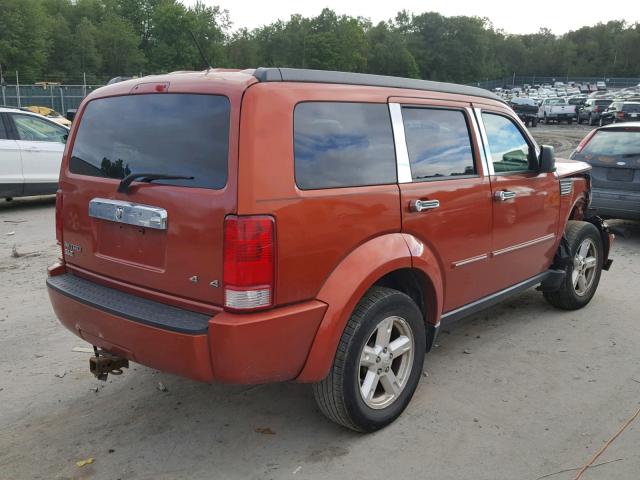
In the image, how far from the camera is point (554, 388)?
391 centimetres

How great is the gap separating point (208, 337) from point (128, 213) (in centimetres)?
80

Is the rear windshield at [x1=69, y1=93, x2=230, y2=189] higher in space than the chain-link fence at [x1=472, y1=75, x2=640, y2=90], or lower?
lower

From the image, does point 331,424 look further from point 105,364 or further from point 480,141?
point 480,141

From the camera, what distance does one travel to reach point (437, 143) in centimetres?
372

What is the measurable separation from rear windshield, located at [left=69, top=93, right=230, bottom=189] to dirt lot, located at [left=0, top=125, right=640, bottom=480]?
56.6 inches

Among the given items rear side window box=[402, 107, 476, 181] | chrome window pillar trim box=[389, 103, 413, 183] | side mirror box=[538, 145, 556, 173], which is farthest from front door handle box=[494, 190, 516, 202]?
chrome window pillar trim box=[389, 103, 413, 183]

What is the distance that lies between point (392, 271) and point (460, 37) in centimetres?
14192

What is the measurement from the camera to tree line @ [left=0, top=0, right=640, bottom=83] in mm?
74250

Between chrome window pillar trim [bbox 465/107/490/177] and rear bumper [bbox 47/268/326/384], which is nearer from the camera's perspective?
rear bumper [bbox 47/268/326/384]

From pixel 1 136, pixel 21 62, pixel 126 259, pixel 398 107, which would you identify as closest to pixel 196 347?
pixel 126 259

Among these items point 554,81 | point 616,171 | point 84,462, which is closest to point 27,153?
point 84,462

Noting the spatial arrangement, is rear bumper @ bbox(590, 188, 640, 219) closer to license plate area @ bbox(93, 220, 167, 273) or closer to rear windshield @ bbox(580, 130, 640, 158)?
rear windshield @ bbox(580, 130, 640, 158)

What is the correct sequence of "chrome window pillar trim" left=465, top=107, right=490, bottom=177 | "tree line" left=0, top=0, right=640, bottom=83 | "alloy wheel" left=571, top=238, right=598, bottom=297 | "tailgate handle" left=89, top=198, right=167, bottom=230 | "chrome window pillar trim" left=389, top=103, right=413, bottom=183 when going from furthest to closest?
1. "tree line" left=0, top=0, right=640, bottom=83
2. "alloy wheel" left=571, top=238, right=598, bottom=297
3. "chrome window pillar trim" left=465, top=107, right=490, bottom=177
4. "chrome window pillar trim" left=389, top=103, right=413, bottom=183
5. "tailgate handle" left=89, top=198, right=167, bottom=230

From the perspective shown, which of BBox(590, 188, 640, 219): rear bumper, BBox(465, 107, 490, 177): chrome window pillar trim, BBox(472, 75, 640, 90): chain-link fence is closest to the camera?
BBox(465, 107, 490, 177): chrome window pillar trim
